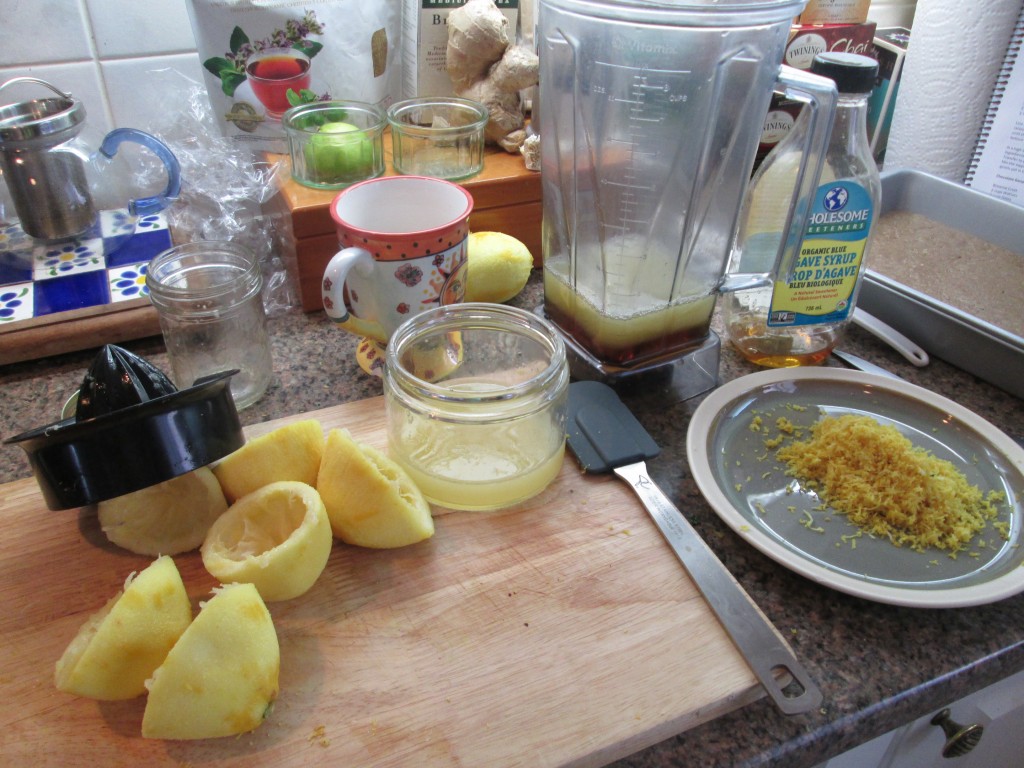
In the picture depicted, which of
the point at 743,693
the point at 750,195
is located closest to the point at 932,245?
the point at 750,195

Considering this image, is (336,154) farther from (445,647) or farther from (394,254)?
(445,647)

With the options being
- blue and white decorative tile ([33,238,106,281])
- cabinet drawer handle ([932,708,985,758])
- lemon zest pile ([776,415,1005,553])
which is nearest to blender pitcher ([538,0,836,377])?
lemon zest pile ([776,415,1005,553])

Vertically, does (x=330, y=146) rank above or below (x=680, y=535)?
above

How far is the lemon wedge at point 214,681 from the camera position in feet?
1.40

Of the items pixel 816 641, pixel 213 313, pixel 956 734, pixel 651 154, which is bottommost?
pixel 956 734

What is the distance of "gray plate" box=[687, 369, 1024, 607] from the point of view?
1.80 feet

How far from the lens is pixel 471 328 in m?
0.70

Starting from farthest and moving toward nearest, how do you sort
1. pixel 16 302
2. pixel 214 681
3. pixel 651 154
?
pixel 16 302, pixel 651 154, pixel 214 681

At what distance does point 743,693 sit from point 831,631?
99 millimetres

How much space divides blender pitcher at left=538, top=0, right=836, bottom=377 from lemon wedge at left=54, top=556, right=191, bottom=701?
414 mm

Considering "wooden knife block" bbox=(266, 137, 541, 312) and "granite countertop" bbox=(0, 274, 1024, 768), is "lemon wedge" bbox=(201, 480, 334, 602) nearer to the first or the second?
"granite countertop" bbox=(0, 274, 1024, 768)

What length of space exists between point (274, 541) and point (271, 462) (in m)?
0.06

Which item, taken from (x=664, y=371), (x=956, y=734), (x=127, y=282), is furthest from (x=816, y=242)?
(x=127, y=282)

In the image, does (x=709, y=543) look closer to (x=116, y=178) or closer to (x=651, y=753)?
(x=651, y=753)
